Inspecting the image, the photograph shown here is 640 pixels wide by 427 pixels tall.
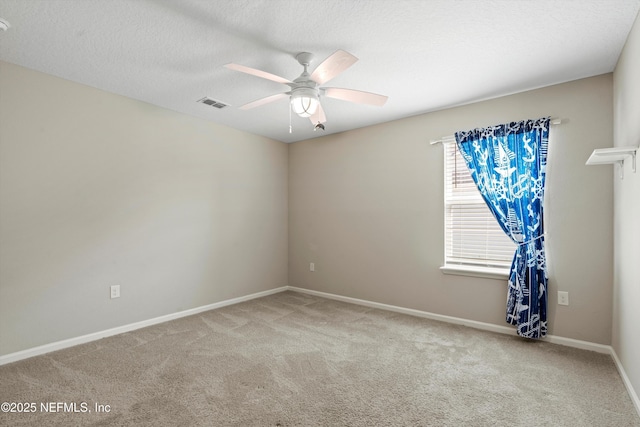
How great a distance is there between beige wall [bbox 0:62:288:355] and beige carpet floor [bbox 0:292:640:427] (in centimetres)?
41

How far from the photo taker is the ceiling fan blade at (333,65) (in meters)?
1.92

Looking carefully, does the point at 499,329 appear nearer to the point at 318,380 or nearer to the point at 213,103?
the point at 318,380

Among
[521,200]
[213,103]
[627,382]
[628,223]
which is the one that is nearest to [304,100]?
[213,103]

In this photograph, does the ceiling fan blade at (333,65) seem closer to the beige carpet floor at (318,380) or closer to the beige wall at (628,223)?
the beige wall at (628,223)

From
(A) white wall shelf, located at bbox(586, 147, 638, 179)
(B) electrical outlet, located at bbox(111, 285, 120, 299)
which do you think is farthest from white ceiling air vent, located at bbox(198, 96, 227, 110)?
(A) white wall shelf, located at bbox(586, 147, 638, 179)

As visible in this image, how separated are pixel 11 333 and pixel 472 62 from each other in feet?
14.1

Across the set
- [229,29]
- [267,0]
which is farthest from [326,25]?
[229,29]

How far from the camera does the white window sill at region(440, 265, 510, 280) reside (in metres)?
3.19

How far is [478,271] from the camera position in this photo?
3.30m

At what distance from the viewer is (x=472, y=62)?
2.51 meters

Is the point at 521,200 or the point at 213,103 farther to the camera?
the point at 213,103

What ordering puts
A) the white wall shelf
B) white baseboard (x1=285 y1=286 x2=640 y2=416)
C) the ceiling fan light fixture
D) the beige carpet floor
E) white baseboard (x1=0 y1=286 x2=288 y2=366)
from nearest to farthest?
the beige carpet floor < the white wall shelf < white baseboard (x1=285 y1=286 x2=640 y2=416) < the ceiling fan light fixture < white baseboard (x1=0 y1=286 x2=288 y2=366)

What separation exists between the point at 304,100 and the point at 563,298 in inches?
113

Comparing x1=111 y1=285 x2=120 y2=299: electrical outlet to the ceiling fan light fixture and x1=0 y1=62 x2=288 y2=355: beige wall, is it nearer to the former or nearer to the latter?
x1=0 y1=62 x2=288 y2=355: beige wall
